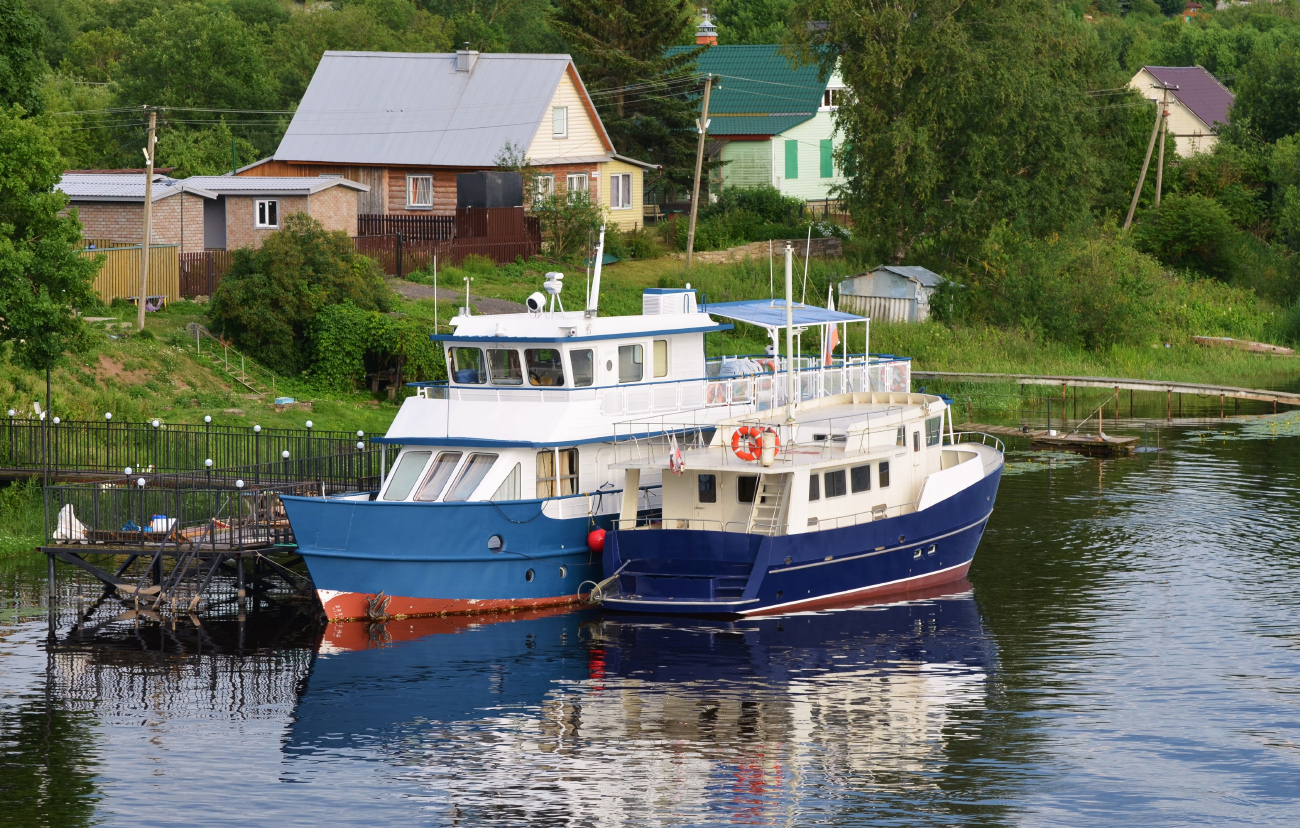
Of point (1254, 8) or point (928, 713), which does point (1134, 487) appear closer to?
point (928, 713)

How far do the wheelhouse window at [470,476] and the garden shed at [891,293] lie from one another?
3800 centimetres

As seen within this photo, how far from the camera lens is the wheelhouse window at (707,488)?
1294 inches

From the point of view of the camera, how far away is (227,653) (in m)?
29.9

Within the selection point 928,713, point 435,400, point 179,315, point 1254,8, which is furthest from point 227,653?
point 1254,8

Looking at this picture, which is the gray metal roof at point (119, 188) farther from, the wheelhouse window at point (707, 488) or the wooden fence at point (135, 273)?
the wheelhouse window at point (707, 488)

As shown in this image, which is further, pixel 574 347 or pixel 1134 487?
pixel 1134 487

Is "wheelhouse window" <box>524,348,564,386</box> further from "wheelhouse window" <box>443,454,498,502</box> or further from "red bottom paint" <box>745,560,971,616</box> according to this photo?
"red bottom paint" <box>745,560,971,616</box>

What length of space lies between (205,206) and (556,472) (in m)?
32.0

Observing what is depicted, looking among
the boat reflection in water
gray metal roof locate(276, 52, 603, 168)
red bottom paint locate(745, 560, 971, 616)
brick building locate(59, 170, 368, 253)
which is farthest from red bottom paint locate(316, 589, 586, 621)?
gray metal roof locate(276, 52, 603, 168)

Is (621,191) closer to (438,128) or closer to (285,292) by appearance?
(438,128)

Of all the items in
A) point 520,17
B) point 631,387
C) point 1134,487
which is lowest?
point 1134,487

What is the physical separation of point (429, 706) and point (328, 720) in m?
1.68

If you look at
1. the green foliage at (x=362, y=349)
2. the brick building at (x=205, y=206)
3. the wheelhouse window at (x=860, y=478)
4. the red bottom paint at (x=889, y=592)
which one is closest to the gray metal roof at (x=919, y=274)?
the brick building at (x=205, y=206)

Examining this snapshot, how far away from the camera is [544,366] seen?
34.1 m
